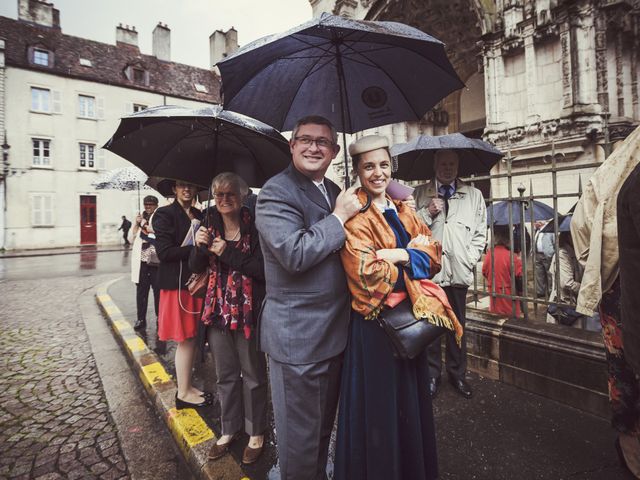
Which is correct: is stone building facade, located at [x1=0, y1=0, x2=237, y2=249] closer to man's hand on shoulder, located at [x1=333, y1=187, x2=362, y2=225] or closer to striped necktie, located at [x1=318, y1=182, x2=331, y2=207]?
striped necktie, located at [x1=318, y1=182, x2=331, y2=207]

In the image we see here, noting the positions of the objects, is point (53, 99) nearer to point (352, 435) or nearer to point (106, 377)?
point (106, 377)

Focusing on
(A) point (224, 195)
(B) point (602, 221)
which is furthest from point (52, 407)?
(B) point (602, 221)

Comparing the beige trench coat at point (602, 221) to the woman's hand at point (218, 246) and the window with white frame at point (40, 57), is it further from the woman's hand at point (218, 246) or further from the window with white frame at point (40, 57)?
the window with white frame at point (40, 57)

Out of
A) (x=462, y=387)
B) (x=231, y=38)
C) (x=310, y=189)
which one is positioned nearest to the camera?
(x=310, y=189)

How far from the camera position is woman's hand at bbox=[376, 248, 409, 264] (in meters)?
1.66

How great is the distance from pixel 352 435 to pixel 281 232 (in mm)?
1027

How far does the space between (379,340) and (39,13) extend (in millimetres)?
34072

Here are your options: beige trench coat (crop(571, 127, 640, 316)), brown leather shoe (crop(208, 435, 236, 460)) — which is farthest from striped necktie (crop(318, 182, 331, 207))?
brown leather shoe (crop(208, 435, 236, 460))

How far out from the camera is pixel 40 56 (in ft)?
75.3

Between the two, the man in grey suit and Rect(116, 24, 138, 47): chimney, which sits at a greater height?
Rect(116, 24, 138, 47): chimney

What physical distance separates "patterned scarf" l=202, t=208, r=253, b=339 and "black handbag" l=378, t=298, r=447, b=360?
3.74ft

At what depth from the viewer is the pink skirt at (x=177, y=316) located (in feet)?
9.96

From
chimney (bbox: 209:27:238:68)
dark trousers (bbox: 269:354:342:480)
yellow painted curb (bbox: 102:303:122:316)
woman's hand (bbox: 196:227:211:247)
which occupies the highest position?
chimney (bbox: 209:27:238:68)

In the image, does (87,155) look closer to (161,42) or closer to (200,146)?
(161,42)
